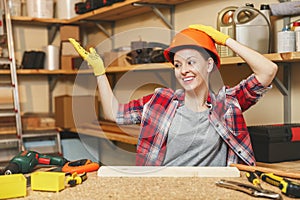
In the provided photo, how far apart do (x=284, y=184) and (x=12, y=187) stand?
27.1 inches

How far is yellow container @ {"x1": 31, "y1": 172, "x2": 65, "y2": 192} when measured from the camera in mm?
1138

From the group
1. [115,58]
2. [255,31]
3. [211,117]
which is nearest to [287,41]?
[255,31]

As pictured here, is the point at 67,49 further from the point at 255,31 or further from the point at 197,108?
the point at 197,108

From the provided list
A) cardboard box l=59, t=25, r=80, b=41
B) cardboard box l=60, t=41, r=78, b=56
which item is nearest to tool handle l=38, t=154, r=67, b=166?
cardboard box l=60, t=41, r=78, b=56

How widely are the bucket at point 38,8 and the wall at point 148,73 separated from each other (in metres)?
0.30

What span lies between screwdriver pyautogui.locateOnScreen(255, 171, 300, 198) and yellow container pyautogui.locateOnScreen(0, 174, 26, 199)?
65cm

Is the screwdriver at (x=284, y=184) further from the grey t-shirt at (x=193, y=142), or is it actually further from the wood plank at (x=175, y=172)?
the grey t-shirt at (x=193, y=142)

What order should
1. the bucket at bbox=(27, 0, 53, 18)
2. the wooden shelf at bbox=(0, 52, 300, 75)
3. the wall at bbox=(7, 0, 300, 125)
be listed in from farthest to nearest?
1. the bucket at bbox=(27, 0, 53, 18)
2. the wall at bbox=(7, 0, 300, 125)
3. the wooden shelf at bbox=(0, 52, 300, 75)

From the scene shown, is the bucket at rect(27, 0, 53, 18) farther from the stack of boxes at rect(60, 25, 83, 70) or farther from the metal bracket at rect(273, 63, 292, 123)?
the metal bracket at rect(273, 63, 292, 123)

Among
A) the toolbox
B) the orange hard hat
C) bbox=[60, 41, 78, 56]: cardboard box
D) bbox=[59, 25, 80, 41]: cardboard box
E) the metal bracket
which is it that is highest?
bbox=[59, 25, 80, 41]: cardboard box

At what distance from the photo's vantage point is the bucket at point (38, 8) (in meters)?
3.79

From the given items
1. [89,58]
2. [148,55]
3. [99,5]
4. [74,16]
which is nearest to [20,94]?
[74,16]

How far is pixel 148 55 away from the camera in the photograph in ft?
9.24

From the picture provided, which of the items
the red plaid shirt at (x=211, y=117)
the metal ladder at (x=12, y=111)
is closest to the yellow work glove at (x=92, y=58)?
the red plaid shirt at (x=211, y=117)
